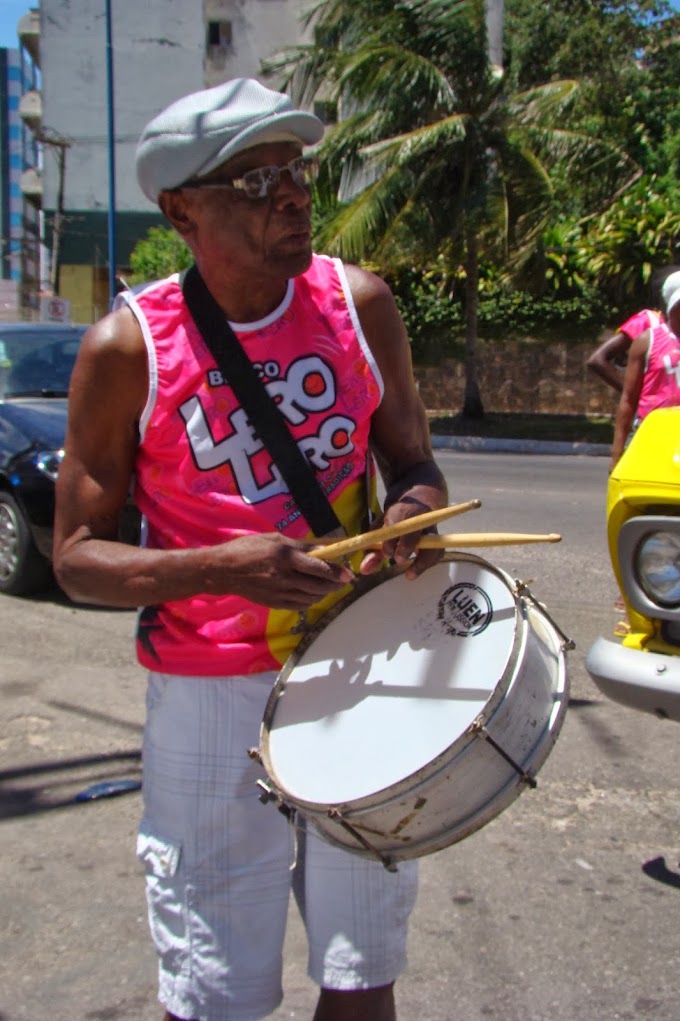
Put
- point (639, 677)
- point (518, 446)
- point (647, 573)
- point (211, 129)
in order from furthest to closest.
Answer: point (518, 446) → point (647, 573) → point (639, 677) → point (211, 129)

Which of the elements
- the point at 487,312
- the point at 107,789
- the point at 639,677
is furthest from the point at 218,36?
the point at 639,677

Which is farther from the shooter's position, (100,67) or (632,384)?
(100,67)

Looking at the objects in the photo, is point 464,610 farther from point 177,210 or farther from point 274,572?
point 177,210

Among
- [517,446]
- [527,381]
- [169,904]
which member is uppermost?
[169,904]

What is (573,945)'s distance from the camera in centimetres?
310

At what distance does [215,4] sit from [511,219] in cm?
2738

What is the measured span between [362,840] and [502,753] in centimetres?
25

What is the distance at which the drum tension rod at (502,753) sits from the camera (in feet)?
5.67

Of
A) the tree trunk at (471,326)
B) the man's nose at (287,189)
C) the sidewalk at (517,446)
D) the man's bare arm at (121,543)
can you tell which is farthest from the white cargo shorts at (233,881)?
→ the tree trunk at (471,326)

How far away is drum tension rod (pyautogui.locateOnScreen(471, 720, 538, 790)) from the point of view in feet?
5.67

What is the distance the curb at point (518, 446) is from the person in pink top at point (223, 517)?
16873mm

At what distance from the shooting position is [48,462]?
7.11 meters

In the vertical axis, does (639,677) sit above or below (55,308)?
above

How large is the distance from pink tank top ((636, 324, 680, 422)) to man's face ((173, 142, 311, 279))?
12.3 ft
